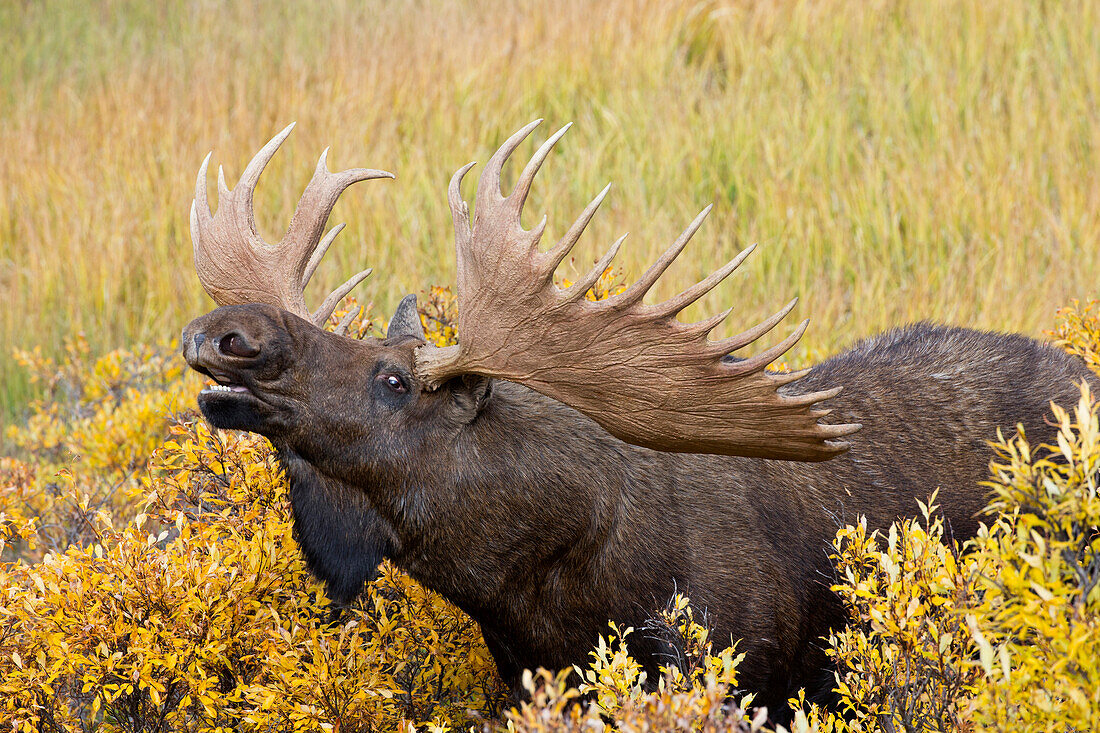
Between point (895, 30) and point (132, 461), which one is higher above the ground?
point (895, 30)

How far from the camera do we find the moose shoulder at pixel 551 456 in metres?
2.79

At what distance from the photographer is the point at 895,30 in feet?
27.3

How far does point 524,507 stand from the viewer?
117 inches

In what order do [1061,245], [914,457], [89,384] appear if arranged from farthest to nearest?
[1061,245]
[89,384]
[914,457]

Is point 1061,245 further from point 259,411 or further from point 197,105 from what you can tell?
point 197,105

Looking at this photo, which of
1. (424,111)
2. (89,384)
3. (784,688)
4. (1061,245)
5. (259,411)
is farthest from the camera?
(424,111)

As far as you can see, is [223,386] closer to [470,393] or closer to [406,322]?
[470,393]

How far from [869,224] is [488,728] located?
5.32 m

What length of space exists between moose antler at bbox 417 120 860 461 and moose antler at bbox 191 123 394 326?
27.6 inches

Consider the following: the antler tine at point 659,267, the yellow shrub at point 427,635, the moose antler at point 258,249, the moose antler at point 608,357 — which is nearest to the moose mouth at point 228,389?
the moose antler at point 608,357

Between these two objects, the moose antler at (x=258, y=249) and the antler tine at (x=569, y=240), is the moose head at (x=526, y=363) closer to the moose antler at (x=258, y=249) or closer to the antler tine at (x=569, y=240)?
the antler tine at (x=569, y=240)

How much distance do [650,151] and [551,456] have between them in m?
4.77

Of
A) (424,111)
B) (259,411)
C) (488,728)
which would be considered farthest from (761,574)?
(424,111)

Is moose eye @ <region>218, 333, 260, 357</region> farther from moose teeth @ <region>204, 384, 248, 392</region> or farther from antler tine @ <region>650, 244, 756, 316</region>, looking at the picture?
antler tine @ <region>650, 244, 756, 316</region>
